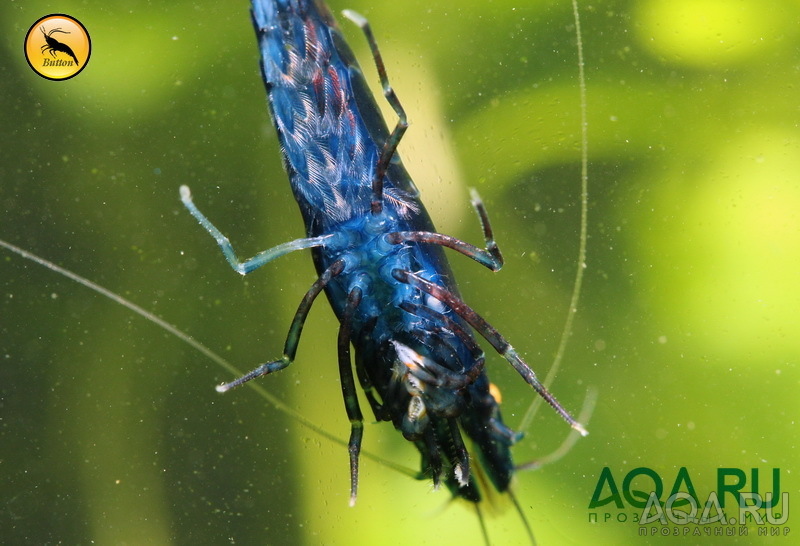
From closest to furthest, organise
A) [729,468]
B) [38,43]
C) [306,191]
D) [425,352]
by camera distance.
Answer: [425,352], [306,191], [729,468], [38,43]

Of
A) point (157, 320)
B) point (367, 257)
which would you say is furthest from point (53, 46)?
point (367, 257)

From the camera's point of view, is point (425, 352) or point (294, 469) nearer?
point (425, 352)

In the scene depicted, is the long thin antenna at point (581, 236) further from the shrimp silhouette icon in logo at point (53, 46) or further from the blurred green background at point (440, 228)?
the shrimp silhouette icon in logo at point (53, 46)

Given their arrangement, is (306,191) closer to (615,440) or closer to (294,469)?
(294,469)

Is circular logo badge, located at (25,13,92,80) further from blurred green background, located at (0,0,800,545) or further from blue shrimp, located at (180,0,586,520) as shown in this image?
blue shrimp, located at (180,0,586,520)

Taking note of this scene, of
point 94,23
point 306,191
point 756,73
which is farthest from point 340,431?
point 756,73

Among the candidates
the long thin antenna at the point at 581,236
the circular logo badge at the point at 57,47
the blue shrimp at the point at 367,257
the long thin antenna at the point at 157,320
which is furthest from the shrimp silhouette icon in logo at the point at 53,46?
the long thin antenna at the point at 581,236

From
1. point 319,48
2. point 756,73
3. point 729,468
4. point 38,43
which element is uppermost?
point 38,43
